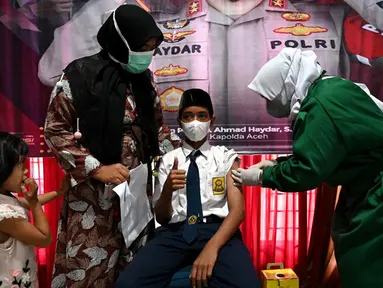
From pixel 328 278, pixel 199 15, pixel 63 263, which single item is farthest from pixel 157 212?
pixel 328 278

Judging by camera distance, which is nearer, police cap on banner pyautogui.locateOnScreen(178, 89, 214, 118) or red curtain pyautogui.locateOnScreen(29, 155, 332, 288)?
police cap on banner pyautogui.locateOnScreen(178, 89, 214, 118)

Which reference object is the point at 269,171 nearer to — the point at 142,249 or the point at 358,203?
the point at 358,203

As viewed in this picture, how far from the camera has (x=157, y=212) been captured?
2.12 m

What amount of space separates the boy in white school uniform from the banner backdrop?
1.95 ft

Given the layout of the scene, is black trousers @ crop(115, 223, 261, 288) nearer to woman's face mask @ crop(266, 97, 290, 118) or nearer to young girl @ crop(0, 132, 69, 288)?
young girl @ crop(0, 132, 69, 288)

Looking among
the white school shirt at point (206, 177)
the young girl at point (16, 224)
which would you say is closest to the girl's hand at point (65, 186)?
the young girl at point (16, 224)

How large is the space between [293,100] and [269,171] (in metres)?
0.30

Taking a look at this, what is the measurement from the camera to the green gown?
1.53 metres

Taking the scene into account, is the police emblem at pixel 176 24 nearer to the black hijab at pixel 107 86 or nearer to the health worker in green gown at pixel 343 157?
the black hijab at pixel 107 86

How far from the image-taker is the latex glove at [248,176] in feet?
6.09

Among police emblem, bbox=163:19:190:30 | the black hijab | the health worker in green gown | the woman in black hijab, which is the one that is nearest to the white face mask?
the woman in black hijab

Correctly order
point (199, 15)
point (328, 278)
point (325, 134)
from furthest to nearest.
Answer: point (328, 278)
point (199, 15)
point (325, 134)

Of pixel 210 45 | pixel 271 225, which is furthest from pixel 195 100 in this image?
pixel 271 225

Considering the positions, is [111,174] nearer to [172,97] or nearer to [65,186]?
[65,186]
